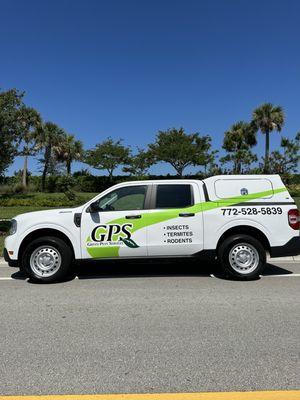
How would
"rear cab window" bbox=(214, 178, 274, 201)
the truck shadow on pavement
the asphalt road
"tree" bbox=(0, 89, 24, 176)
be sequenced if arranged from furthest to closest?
"tree" bbox=(0, 89, 24, 176), the truck shadow on pavement, "rear cab window" bbox=(214, 178, 274, 201), the asphalt road

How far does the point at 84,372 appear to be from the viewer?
408cm

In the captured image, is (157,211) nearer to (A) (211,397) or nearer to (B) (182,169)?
(A) (211,397)

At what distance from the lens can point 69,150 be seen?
198 ft

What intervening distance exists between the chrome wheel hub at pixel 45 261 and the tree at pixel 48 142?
41.9 meters

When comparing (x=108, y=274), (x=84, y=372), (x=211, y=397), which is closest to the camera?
(x=211, y=397)

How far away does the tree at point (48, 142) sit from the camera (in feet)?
167

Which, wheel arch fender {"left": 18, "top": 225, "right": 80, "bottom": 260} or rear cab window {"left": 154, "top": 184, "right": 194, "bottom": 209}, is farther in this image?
rear cab window {"left": 154, "top": 184, "right": 194, "bottom": 209}

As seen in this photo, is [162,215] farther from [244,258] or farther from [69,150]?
[69,150]

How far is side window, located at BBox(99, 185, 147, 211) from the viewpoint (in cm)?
822

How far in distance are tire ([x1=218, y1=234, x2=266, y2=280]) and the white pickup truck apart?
0.02 m

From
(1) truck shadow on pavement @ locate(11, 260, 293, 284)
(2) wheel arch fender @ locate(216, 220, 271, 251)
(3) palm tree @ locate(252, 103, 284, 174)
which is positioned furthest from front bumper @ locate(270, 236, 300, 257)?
(3) palm tree @ locate(252, 103, 284, 174)

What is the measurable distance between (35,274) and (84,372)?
13.6 feet

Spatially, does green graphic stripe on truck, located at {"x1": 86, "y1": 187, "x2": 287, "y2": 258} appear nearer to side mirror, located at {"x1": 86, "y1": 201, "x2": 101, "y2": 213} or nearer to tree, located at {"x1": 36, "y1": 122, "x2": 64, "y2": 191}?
side mirror, located at {"x1": 86, "y1": 201, "x2": 101, "y2": 213}

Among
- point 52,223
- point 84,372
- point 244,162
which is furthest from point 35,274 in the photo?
point 244,162
